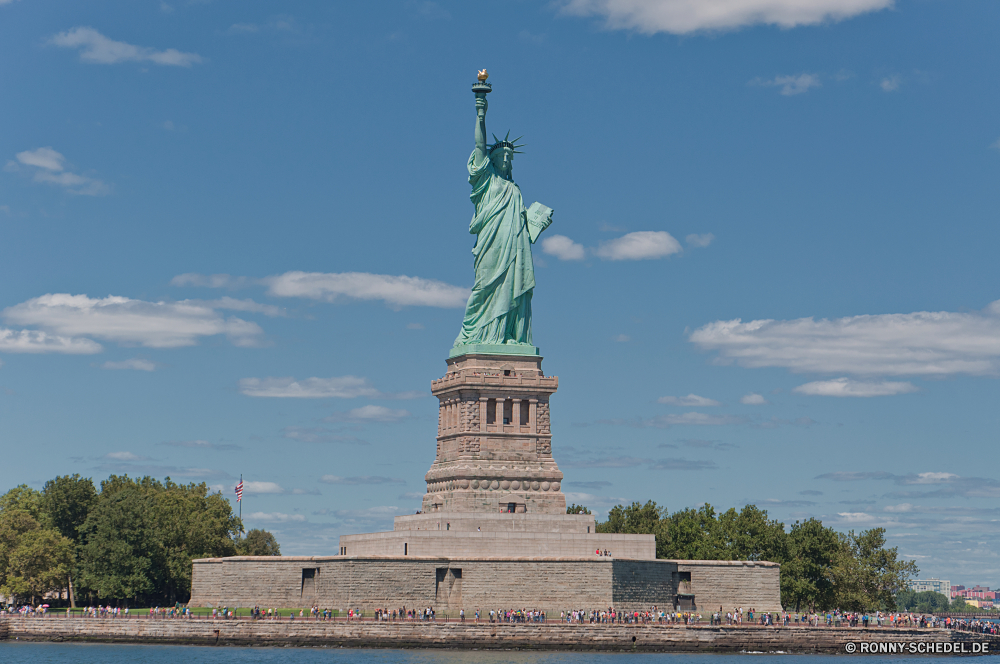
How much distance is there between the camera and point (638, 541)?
6581 centimetres

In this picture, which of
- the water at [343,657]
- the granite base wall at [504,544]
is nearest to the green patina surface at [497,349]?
the granite base wall at [504,544]

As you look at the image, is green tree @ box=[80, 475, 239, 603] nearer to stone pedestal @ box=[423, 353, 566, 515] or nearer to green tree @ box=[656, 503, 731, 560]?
stone pedestal @ box=[423, 353, 566, 515]

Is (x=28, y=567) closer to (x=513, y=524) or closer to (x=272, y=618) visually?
(x=272, y=618)

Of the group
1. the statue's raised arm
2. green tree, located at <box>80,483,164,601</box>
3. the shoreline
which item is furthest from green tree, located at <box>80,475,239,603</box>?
the statue's raised arm

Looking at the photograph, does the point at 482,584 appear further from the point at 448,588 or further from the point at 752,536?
the point at 752,536

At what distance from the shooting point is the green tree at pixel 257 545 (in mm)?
94750

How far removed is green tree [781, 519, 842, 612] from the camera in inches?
2943

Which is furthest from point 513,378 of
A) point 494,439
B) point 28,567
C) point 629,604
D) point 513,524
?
point 28,567

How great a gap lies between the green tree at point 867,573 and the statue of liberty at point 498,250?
22.9m

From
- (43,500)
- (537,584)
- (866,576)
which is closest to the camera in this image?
(537,584)

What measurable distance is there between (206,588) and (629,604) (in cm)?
2312

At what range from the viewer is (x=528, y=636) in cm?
5978

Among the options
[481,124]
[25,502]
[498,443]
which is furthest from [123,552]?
[481,124]

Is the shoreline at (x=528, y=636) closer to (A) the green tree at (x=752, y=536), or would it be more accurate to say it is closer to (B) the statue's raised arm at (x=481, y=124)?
(A) the green tree at (x=752, y=536)
